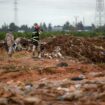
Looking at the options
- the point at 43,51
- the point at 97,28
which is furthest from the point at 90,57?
the point at 97,28

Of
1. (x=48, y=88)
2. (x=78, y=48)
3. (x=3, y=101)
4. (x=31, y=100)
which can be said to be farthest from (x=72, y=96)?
(x=78, y=48)

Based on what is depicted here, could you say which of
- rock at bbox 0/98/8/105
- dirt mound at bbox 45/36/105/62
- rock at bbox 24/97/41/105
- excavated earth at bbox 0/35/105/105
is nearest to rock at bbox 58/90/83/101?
excavated earth at bbox 0/35/105/105

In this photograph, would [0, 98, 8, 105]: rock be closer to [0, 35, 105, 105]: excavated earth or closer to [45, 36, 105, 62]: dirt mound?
[0, 35, 105, 105]: excavated earth

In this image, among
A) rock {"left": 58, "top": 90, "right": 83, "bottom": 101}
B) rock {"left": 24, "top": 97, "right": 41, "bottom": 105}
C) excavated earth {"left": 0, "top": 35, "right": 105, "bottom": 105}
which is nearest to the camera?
rock {"left": 24, "top": 97, "right": 41, "bottom": 105}

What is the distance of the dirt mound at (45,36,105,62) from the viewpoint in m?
32.3

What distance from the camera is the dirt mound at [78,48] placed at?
32281 millimetres

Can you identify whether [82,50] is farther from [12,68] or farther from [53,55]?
[12,68]

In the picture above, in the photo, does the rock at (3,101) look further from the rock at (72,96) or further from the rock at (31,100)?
the rock at (72,96)

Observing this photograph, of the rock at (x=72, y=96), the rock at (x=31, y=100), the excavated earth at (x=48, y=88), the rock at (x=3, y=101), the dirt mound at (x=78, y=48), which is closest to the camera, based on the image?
the rock at (x=31, y=100)

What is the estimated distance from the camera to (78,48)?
33750 mm

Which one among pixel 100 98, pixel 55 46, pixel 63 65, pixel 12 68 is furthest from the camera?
pixel 55 46

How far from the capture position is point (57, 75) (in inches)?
781

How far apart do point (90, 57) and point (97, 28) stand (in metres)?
68.1

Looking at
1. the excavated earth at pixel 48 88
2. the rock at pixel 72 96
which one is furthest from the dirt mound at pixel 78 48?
the rock at pixel 72 96
